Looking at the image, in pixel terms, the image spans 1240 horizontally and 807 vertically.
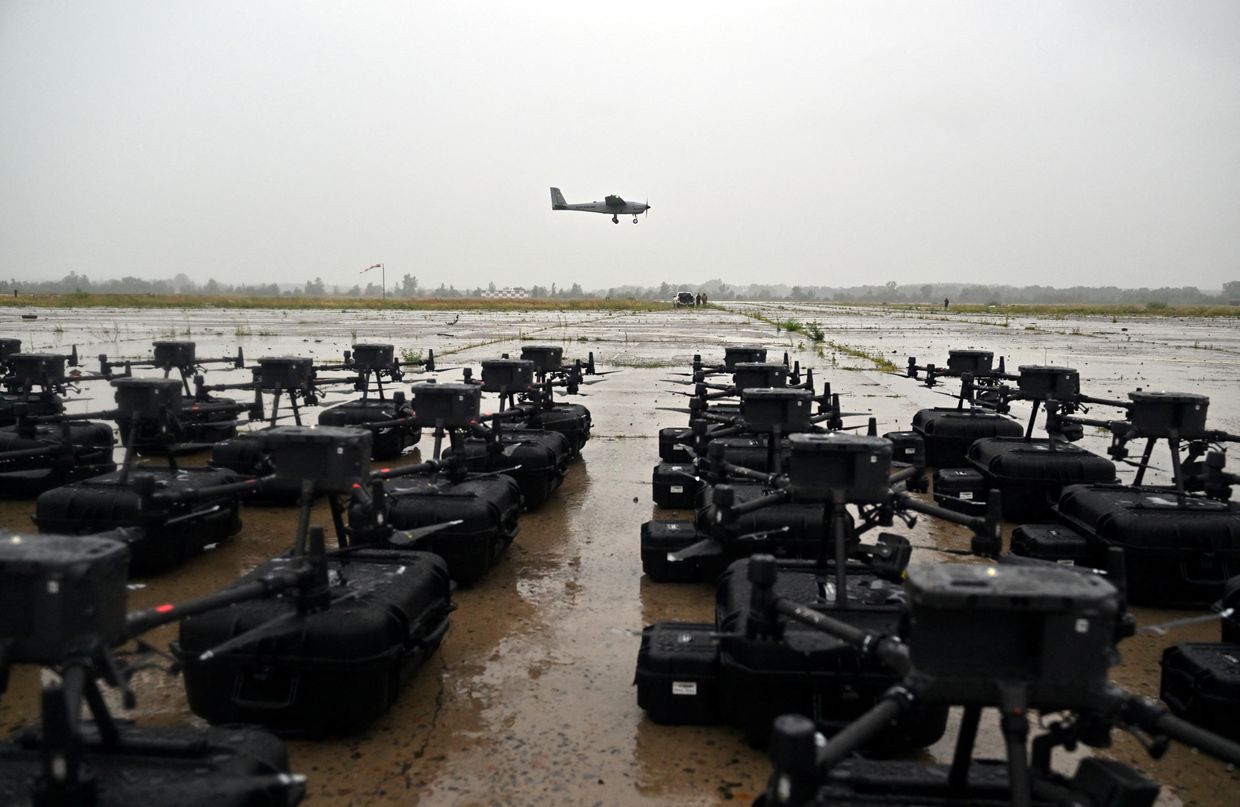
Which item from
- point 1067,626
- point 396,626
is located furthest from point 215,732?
point 1067,626

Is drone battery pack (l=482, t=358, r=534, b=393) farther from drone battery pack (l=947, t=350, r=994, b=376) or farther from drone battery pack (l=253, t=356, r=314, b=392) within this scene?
drone battery pack (l=947, t=350, r=994, b=376)

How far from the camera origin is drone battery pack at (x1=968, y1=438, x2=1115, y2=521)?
10242 mm

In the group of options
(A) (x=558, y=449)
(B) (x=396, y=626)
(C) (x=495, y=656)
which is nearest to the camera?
(B) (x=396, y=626)

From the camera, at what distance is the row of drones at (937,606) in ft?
10.1

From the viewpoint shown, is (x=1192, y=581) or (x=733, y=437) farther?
(x=733, y=437)

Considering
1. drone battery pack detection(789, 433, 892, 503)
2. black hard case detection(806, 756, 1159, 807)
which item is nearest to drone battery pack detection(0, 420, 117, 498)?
drone battery pack detection(789, 433, 892, 503)

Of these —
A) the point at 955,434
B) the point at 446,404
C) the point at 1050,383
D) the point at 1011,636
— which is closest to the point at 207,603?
the point at 1011,636

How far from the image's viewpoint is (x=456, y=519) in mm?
7996

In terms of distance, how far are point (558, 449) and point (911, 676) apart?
8.66 metres

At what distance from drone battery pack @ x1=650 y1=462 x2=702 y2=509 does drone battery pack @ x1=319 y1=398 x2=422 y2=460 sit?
3.70m

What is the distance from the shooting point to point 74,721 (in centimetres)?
311

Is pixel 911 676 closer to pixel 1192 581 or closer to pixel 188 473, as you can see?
pixel 1192 581

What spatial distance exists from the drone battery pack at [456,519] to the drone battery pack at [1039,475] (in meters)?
5.92

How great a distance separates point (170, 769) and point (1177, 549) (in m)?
7.90
